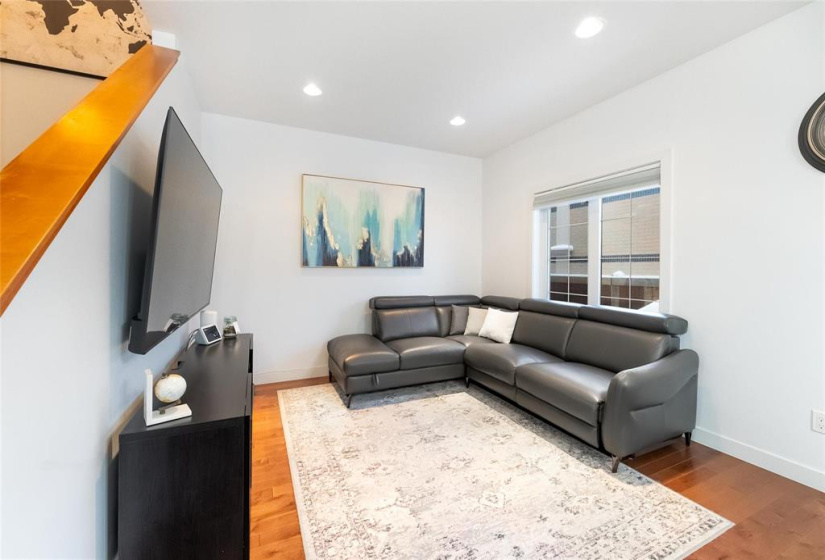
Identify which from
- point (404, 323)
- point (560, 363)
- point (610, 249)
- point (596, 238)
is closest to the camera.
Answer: point (560, 363)

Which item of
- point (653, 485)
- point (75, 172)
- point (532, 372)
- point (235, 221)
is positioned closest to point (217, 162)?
point (235, 221)

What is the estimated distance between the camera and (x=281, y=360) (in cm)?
360

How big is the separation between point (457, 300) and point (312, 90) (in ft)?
8.98

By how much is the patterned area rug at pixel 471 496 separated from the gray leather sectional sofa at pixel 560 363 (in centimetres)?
26

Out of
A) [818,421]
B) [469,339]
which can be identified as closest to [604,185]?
[469,339]

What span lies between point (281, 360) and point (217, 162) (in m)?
2.16

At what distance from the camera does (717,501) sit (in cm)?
177

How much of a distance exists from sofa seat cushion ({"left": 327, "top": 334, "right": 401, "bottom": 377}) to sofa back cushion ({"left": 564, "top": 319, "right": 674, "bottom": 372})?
1606 mm

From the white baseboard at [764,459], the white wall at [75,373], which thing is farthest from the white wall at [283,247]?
the white baseboard at [764,459]

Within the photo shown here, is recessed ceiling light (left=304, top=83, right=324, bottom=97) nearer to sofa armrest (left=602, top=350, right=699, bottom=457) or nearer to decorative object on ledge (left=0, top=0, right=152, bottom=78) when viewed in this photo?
decorative object on ledge (left=0, top=0, right=152, bottom=78)

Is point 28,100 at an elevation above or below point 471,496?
above

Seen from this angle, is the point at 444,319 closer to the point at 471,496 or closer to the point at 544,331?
the point at 544,331

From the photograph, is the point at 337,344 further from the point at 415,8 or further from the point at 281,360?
the point at 415,8

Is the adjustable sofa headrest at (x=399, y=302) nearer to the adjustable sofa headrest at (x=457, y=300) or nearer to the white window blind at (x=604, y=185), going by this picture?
the adjustable sofa headrest at (x=457, y=300)
